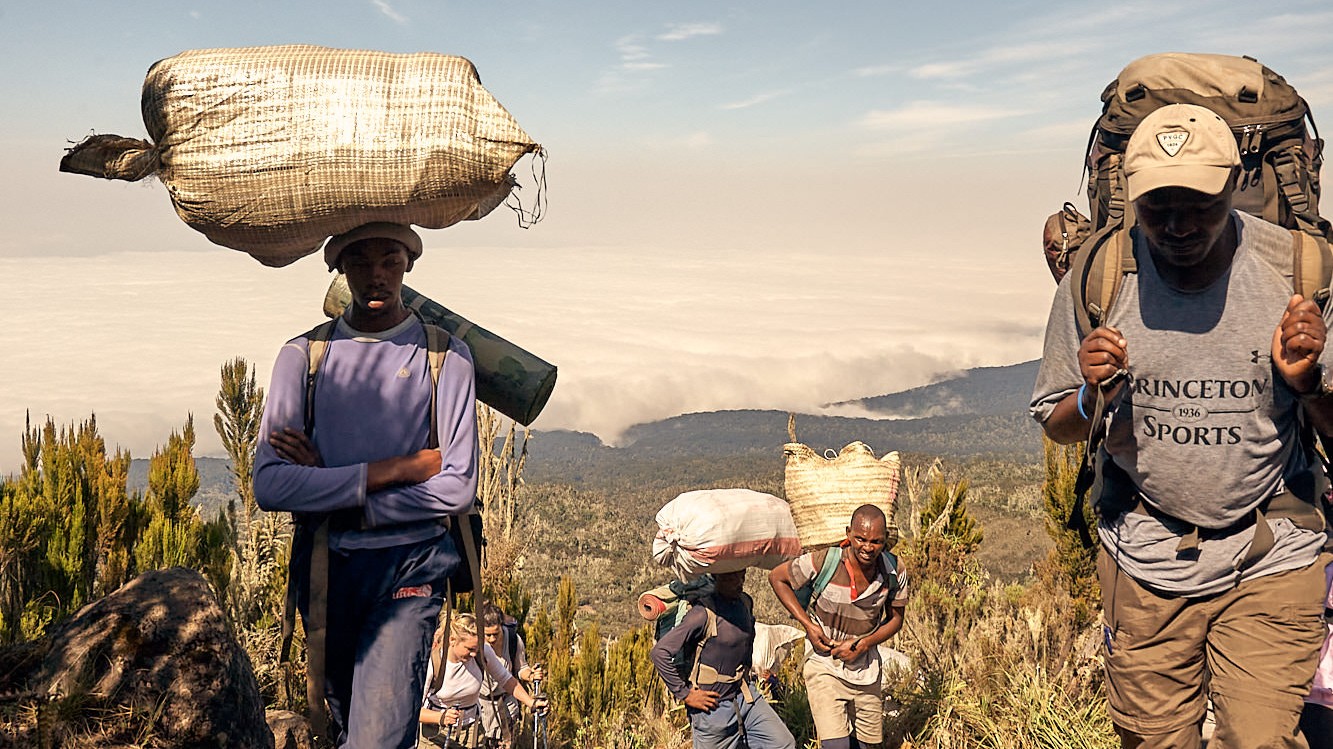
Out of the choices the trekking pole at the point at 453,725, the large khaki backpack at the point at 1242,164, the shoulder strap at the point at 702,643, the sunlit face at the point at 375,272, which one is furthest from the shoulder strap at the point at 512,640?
the large khaki backpack at the point at 1242,164

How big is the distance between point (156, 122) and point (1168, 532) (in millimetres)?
3704

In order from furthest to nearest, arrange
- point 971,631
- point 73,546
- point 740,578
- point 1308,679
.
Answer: point 971,631 < point 73,546 < point 740,578 < point 1308,679

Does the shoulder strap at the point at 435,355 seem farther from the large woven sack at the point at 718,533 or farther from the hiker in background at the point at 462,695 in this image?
the hiker in background at the point at 462,695

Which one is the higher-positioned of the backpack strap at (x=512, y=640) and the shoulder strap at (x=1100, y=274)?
the shoulder strap at (x=1100, y=274)

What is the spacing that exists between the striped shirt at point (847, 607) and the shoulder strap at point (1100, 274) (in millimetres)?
3296

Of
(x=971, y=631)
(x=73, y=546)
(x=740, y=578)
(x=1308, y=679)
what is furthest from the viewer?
(x=971, y=631)

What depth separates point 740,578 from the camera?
7.28 meters

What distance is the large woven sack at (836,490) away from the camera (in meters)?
8.02

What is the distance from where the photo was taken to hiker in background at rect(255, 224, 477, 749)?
4129 millimetres

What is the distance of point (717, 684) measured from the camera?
6.84m

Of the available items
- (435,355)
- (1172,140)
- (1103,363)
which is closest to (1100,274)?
(1103,363)

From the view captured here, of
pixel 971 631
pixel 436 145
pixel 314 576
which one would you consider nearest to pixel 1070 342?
pixel 436 145

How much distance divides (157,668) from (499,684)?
3920 millimetres

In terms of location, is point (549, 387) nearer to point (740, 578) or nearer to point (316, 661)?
point (316, 661)
